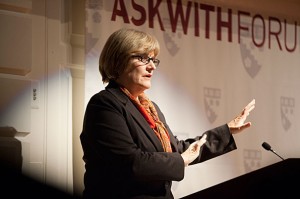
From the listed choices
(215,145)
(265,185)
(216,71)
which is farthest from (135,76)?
(216,71)

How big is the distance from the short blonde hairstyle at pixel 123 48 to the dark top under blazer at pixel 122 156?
14cm

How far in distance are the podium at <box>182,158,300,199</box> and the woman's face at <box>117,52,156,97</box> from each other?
60 centimetres

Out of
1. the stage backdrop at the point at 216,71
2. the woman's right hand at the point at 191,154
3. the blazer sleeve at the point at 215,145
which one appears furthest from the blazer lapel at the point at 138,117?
the stage backdrop at the point at 216,71

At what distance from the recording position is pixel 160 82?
3.20 meters

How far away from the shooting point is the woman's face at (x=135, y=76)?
210 centimetres

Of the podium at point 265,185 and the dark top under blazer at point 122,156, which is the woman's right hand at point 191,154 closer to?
the dark top under blazer at point 122,156

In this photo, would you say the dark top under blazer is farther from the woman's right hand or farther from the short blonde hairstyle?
the short blonde hairstyle

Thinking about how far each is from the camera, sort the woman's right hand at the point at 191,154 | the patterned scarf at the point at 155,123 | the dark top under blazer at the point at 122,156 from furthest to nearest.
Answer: the patterned scarf at the point at 155,123 < the woman's right hand at the point at 191,154 < the dark top under blazer at the point at 122,156

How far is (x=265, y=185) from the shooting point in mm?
1618

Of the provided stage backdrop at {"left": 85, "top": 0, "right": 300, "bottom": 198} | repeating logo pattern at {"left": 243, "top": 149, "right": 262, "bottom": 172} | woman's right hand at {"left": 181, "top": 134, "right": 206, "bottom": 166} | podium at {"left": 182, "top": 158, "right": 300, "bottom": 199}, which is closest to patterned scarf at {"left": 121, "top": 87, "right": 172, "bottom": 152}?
woman's right hand at {"left": 181, "top": 134, "right": 206, "bottom": 166}

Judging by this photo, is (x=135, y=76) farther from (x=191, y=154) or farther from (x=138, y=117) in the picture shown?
(x=191, y=154)

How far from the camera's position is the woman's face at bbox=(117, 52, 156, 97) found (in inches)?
82.8

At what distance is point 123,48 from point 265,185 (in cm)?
78

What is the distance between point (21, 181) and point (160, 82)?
968 millimetres
